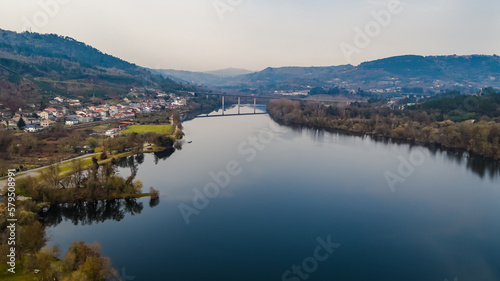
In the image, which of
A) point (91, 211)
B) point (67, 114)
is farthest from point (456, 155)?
point (67, 114)

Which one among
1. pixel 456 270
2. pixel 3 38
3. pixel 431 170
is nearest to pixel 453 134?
pixel 431 170

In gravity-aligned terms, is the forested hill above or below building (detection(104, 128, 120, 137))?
above

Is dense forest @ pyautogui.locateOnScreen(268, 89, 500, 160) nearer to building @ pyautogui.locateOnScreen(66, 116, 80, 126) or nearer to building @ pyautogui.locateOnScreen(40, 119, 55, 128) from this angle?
building @ pyautogui.locateOnScreen(66, 116, 80, 126)

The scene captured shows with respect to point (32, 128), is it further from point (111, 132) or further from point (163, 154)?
point (163, 154)

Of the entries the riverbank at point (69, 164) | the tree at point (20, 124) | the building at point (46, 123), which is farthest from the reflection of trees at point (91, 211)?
the building at point (46, 123)

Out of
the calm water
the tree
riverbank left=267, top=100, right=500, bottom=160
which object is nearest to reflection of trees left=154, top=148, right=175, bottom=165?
the calm water

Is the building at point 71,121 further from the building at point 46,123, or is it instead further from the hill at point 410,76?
the hill at point 410,76
